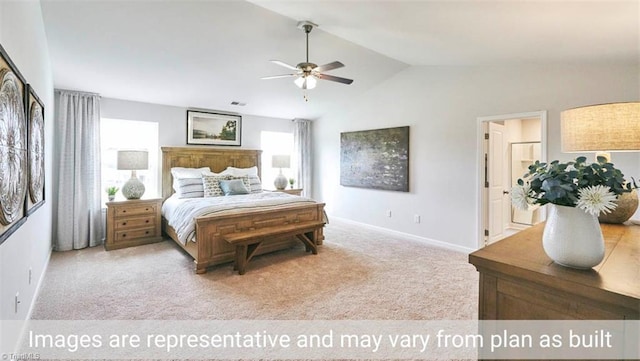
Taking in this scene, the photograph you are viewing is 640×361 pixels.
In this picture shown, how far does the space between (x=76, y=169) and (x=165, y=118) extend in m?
1.51

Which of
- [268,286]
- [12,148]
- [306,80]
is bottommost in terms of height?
[268,286]

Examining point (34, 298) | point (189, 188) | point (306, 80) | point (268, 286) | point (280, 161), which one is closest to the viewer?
point (34, 298)

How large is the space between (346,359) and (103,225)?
4.28 metres

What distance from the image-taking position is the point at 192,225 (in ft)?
11.1

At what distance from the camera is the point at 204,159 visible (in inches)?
211

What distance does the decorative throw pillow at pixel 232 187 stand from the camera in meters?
4.77

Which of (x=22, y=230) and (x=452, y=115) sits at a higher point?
(x=452, y=115)

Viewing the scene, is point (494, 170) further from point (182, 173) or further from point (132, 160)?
point (132, 160)

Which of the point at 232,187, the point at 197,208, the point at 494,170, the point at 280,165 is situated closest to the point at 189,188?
the point at 232,187

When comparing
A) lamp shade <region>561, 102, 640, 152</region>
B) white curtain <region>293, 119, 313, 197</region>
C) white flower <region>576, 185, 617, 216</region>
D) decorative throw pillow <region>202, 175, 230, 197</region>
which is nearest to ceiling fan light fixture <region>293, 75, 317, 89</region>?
lamp shade <region>561, 102, 640, 152</region>

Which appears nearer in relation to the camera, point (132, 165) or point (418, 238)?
point (132, 165)

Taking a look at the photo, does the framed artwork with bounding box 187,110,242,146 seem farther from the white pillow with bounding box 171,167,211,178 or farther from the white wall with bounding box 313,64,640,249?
→ the white wall with bounding box 313,64,640,249

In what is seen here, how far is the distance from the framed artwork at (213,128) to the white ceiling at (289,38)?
757 mm

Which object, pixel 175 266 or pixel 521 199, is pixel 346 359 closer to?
pixel 521 199
